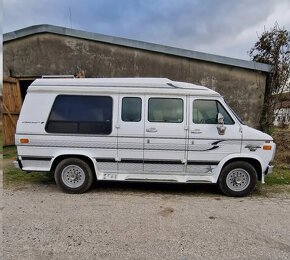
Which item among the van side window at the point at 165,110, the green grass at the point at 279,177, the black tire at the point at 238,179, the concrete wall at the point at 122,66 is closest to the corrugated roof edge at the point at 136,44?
the concrete wall at the point at 122,66

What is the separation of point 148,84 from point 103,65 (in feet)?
14.2

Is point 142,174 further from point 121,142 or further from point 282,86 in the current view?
point 282,86

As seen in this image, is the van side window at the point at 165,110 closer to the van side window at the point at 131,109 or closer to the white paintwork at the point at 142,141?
the white paintwork at the point at 142,141

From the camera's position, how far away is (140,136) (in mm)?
5805

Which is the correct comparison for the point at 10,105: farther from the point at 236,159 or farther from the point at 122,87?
the point at 236,159

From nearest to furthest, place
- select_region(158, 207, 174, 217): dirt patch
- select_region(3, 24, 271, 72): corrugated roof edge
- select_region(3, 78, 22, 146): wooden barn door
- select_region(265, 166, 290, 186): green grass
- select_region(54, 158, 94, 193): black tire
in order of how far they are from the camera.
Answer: select_region(158, 207, 174, 217): dirt patch
select_region(54, 158, 94, 193): black tire
select_region(265, 166, 290, 186): green grass
select_region(3, 24, 271, 72): corrugated roof edge
select_region(3, 78, 22, 146): wooden barn door

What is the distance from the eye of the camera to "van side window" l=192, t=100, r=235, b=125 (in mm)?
5824

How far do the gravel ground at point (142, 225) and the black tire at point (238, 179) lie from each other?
8.3 inches

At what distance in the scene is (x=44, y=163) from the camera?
5910 mm

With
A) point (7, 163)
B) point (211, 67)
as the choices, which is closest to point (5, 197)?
point (7, 163)

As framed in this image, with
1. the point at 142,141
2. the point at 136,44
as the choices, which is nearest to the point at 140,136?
the point at 142,141

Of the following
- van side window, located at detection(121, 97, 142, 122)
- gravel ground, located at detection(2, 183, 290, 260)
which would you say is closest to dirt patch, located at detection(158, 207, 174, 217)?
gravel ground, located at detection(2, 183, 290, 260)

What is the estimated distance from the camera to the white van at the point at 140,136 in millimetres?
5785

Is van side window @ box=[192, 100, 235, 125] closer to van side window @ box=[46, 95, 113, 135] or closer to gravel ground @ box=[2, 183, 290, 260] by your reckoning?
gravel ground @ box=[2, 183, 290, 260]
